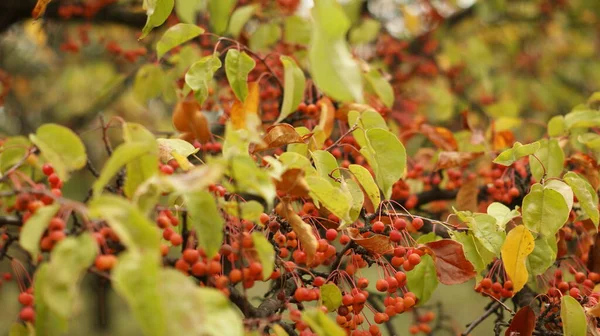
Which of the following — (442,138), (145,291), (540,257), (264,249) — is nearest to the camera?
(145,291)

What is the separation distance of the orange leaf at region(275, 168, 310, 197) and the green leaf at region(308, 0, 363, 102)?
36 centimetres

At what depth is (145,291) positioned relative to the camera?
2.75 ft

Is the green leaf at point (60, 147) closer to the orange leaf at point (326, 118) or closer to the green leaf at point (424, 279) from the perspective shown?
the orange leaf at point (326, 118)

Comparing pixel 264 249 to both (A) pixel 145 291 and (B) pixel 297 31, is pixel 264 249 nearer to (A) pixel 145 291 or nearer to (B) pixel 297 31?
(A) pixel 145 291

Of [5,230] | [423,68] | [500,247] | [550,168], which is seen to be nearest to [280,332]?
[500,247]

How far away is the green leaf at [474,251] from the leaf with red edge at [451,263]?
0.05 metres

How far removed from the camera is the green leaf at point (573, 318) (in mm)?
1461

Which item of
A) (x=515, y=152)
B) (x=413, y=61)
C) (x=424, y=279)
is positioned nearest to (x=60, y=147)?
(x=424, y=279)

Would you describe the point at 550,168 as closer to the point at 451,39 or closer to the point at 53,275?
the point at 53,275

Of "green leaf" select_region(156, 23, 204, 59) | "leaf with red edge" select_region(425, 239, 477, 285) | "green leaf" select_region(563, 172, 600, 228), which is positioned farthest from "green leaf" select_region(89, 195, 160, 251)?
"green leaf" select_region(563, 172, 600, 228)

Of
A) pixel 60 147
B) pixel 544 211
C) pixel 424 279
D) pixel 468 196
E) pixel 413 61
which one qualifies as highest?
pixel 60 147

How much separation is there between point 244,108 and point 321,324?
977mm

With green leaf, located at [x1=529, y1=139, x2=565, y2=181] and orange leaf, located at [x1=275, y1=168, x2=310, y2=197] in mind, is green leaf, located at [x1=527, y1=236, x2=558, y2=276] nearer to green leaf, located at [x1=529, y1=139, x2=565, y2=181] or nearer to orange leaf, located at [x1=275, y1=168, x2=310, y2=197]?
green leaf, located at [x1=529, y1=139, x2=565, y2=181]

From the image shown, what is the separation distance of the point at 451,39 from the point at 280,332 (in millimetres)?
3861
